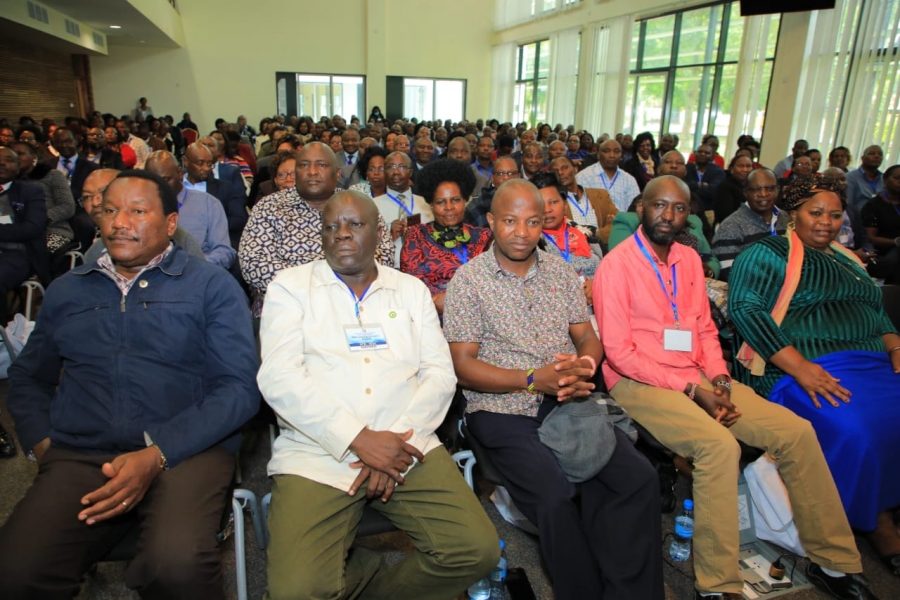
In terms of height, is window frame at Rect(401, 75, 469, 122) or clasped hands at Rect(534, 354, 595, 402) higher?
window frame at Rect(401, 75, 469, 122)

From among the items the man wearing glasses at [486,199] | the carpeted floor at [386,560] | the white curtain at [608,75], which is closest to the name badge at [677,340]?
the carpeted floor at [386,560]

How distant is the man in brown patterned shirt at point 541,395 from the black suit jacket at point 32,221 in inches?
139

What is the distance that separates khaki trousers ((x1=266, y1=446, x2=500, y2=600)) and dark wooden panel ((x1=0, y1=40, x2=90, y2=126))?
12585 millimetres

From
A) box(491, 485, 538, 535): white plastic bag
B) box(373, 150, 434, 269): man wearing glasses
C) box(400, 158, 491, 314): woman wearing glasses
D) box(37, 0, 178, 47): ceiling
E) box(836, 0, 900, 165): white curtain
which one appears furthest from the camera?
box(37, 0, 178, 47): ceiling

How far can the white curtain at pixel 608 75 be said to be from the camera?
1270cm

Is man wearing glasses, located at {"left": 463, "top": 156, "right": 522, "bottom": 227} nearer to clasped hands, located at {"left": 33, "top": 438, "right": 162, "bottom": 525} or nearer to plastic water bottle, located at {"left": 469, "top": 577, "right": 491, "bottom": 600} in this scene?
plastic water bottle, located at {"left": 469, "top": 577, "right": 491, "bottom": 600}

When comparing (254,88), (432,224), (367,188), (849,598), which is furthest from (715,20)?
(254,88)

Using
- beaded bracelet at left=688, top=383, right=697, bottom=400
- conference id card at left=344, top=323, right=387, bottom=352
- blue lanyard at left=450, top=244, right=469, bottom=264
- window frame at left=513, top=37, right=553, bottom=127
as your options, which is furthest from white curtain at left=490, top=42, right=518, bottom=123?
conference id card at left=344, top=323, right=387, bottom=352

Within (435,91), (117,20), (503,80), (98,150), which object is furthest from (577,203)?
(435,91)

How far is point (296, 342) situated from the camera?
1.84 meters

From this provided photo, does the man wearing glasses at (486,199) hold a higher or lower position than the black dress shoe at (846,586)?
higher

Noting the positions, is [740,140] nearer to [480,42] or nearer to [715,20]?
[715,20]

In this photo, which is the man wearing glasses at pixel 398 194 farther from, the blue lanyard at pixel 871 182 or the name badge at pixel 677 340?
the blue lanyard at pixel 871 182

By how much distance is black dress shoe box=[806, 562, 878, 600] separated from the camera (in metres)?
2.06
